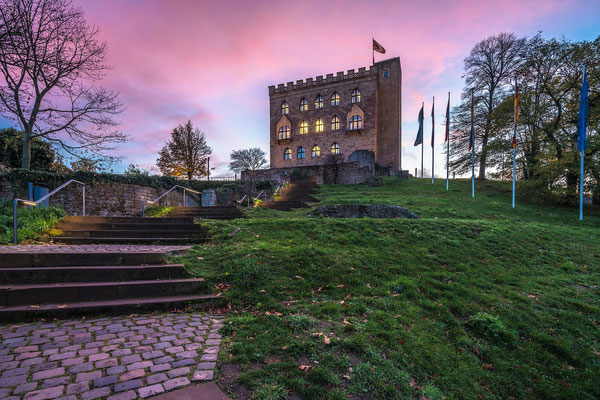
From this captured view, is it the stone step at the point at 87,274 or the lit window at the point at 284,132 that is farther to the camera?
the lit window at the point at 284,132

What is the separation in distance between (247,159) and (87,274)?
156 ft

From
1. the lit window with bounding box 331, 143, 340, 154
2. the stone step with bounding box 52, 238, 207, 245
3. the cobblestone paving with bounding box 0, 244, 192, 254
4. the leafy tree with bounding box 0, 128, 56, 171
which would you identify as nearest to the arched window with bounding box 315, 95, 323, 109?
the lit window with bounding box 331, 143, 340, 154

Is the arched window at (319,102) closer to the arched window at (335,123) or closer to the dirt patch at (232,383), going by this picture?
the arched window at (335,123)

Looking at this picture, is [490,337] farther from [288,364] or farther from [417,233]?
[417,233]

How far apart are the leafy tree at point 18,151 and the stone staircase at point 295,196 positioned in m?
14.4

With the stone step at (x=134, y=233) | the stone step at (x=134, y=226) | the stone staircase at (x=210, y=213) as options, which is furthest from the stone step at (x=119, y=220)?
the stone staircase at (x=210, y=213)

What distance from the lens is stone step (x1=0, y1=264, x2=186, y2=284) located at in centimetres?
396

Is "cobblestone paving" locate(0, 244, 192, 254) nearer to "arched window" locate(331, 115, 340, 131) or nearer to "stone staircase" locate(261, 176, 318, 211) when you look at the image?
"stone staircase" locate(261, 176, 318, 211)

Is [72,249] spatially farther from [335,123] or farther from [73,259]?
[335,123]

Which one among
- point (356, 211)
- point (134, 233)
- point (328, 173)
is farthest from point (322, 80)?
point (134, 233)

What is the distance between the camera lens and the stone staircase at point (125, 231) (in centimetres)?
744

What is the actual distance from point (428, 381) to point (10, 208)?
11.8m

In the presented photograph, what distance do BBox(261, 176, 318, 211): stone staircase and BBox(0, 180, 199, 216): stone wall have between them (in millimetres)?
6728

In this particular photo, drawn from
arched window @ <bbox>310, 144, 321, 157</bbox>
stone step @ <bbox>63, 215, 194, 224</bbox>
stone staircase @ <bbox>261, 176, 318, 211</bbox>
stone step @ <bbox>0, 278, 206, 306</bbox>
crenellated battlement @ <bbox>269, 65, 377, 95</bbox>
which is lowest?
stone step @ <bbox>0, 278, 206, 306</bbox>
